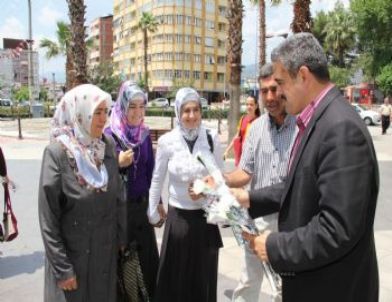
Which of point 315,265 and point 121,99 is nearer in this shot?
point 315,265

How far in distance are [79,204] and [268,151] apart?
4.69 ft

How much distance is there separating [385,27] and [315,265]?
126 feet

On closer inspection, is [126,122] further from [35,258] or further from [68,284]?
[35,258]

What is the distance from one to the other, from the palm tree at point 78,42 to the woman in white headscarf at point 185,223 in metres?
10.5

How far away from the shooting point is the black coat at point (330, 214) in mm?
1787

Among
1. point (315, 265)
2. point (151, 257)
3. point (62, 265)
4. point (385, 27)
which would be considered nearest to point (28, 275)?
point (151, 257)

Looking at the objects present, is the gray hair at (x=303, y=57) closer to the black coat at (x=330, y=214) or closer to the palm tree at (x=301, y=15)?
the black coat at (x=330, y=214)

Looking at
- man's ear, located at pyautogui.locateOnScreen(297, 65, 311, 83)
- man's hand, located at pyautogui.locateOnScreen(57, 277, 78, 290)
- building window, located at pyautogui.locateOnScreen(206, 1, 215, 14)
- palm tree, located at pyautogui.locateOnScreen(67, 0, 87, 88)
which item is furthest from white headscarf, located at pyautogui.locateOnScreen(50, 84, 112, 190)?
building window, located at pyautogui.locateOnScreen(206, 1, 215, 14)

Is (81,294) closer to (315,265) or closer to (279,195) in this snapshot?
(279,195)

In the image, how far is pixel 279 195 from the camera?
2.54 m

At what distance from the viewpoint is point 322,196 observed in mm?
1831

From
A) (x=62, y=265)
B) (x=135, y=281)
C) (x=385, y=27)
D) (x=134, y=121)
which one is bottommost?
(x=135, y=281)

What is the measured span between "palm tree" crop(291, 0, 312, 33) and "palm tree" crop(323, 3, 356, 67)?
43.4 metres

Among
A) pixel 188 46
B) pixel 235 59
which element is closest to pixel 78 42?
pixel 235 59
